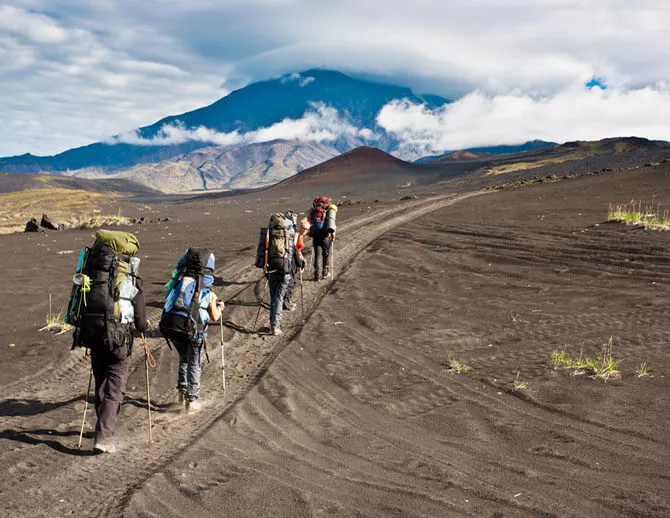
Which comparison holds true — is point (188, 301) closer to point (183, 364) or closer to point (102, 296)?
point (183, 364)

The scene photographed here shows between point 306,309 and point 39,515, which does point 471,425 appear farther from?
point 306,309

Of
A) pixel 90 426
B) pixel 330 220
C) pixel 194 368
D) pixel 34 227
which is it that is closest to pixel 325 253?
pixel 330 220

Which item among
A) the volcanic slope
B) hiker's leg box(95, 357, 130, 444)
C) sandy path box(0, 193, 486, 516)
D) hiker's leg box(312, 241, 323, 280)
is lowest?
sandy path box(0, 193, 486, 516)

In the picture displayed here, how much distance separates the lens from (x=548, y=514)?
13.9ft

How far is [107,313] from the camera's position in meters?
5.33

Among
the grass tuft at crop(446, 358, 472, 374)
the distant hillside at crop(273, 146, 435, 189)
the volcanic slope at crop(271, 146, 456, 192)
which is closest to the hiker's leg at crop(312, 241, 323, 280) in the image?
the grass tuft at crop(446, 358, 472, 374)

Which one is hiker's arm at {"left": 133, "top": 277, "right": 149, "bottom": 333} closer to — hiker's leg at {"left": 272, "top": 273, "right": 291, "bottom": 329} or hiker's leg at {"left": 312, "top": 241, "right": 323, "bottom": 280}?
hiker's leg at {"left": 272, "top": 273, "right": 291, "bottom": 329}

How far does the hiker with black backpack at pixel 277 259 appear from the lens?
30.3ft

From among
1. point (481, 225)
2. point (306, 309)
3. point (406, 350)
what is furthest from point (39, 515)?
point (481, 225)

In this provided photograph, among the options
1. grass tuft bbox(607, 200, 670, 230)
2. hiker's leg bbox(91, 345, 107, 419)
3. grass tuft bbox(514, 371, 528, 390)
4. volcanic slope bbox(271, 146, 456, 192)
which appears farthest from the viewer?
volcanic slope bbox(271, 146, 456, 192)

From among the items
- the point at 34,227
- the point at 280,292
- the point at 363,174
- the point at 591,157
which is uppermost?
the point at 591,157

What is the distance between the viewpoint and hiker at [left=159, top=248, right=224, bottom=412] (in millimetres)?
6070

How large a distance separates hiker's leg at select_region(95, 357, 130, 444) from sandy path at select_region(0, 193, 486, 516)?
9.7 inches

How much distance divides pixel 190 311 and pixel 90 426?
159cm
